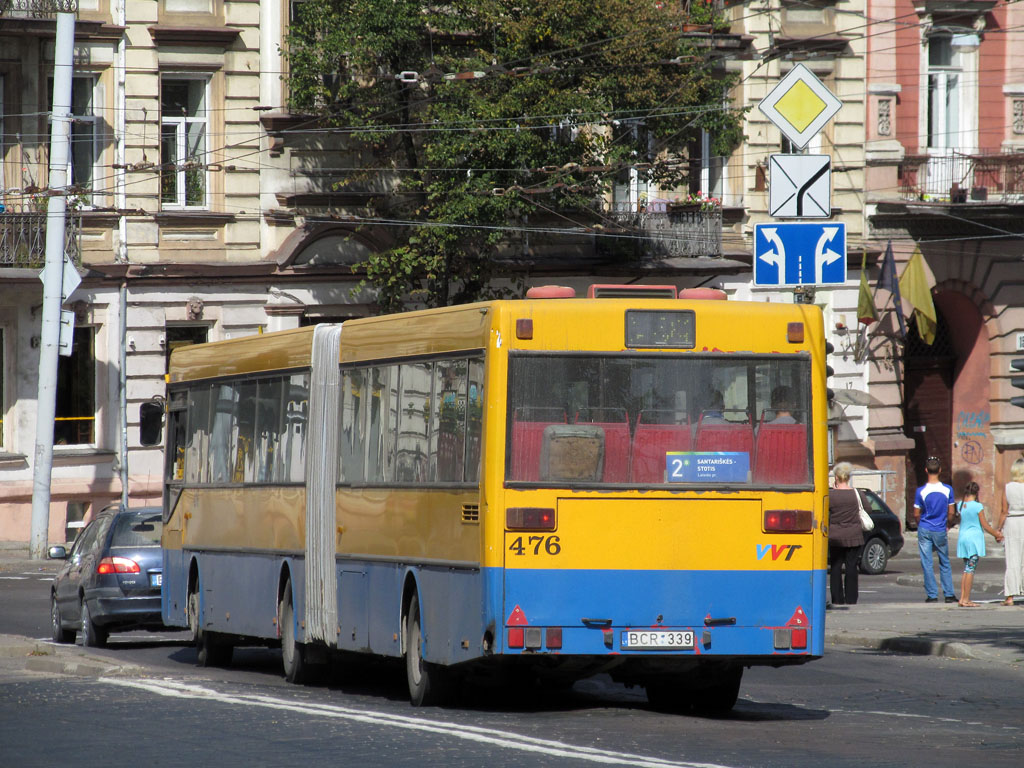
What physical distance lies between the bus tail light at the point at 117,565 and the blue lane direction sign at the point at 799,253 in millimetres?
7171

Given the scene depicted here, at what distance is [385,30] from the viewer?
101 ft

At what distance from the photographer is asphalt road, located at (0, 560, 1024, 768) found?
975 centimetres

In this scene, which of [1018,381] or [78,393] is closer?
[1018,381]

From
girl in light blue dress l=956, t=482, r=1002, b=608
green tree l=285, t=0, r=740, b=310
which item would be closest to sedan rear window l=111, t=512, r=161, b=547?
girl in light blue dress l=956, t=482, r=1002, b=608

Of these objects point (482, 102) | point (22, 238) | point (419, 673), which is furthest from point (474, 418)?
point (22, 238)

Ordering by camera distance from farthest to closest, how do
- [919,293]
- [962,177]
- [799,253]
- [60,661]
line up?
[962,177]
[919,293]
[799,253]
[60,661]

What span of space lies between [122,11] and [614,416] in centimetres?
2261

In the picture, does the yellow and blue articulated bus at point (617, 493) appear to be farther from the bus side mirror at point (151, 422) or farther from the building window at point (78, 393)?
the building window at point (78, 393)

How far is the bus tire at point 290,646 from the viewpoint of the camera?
14906 millimetres

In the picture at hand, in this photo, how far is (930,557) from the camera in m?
22.4

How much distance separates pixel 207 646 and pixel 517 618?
632 cm

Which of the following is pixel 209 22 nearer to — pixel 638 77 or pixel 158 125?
pixel 158 125

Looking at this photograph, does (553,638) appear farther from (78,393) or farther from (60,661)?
(78,393)

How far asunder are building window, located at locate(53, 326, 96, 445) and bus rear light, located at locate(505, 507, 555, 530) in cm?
2193
